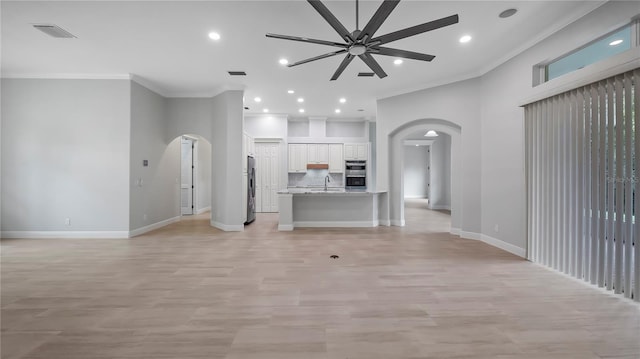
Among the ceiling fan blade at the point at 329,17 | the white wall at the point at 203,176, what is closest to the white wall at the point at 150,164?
the white wall at the point at 203,176

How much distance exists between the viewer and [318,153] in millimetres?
9266

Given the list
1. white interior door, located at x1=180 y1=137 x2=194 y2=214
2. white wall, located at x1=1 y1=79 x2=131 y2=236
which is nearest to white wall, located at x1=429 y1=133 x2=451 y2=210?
white interior door, located at x1=180 y1=137 x2=194 y2=214

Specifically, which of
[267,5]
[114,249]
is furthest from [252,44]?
[114,249]

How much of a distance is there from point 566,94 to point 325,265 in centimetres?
393

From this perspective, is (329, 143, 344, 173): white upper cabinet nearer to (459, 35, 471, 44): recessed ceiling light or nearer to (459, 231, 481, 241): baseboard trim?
(459, 231, 481, 241): baseboard trim

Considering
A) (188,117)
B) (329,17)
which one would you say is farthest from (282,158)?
(329,17)

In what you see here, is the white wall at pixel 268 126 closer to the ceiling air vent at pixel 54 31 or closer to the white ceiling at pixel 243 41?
the white ceiling at pixel 243 41

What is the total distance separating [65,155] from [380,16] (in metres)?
6.70

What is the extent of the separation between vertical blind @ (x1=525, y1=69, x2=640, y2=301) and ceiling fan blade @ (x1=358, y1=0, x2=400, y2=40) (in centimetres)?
258

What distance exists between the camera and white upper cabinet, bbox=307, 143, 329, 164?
922 centimetres

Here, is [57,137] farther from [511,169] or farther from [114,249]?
[511,169]

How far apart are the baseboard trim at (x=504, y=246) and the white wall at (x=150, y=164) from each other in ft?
24.1

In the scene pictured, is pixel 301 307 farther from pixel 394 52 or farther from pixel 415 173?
pixel 415 173

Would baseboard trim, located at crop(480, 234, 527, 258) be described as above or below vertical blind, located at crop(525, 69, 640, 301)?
below
